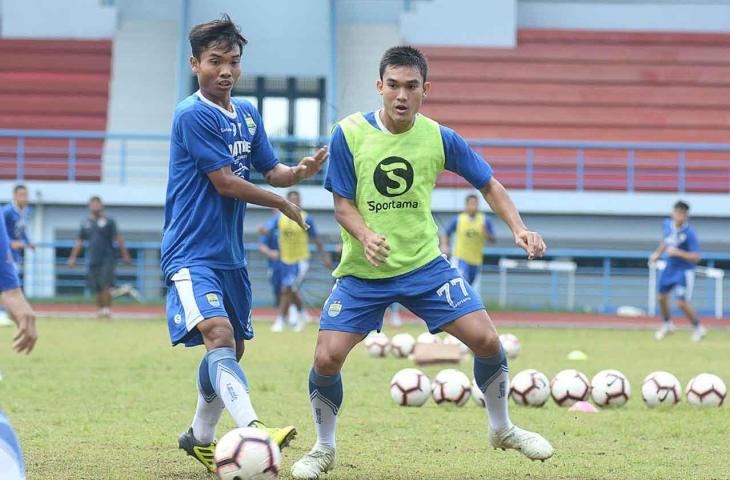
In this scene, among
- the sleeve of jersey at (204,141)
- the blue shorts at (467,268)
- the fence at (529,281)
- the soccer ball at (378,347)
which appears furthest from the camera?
the fence at (529,281)

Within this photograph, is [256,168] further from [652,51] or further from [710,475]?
[652,51]

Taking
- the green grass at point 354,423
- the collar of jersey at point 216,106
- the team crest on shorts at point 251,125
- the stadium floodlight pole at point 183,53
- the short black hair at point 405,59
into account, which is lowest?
the green grass at point 354,423

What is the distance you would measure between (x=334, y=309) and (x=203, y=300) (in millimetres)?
802

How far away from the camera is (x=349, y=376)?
1306 cm

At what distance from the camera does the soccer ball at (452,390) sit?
10.3 meters

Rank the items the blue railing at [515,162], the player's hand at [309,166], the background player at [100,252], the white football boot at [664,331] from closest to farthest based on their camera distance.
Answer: the player's hand at [309,166], the white football boot at [664,331], the background player at [100,252], the blue railing at [515,162]

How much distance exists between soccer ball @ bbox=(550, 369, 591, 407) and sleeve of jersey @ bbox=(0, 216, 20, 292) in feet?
19.1

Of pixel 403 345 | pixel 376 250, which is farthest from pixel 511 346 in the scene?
pixel 376 250

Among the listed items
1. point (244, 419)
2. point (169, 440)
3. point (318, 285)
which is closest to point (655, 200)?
point (318, 285)

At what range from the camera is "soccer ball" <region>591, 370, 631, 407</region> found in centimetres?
1028

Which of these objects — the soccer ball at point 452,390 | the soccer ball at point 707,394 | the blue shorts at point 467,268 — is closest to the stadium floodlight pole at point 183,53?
the blue shorts at point 467,268

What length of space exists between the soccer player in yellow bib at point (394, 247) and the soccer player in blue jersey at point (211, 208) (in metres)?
0.27

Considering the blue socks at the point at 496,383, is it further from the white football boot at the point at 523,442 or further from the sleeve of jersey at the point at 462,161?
the sleeve of jersey at the point at 462,161

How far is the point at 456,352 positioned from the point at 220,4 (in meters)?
18.4
